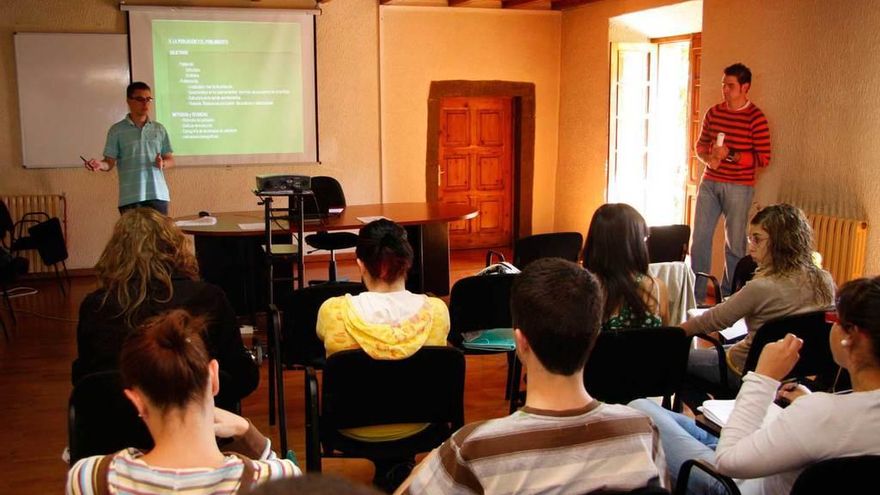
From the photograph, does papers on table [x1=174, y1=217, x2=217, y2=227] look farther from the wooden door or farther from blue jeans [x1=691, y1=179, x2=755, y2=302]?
the wooden door

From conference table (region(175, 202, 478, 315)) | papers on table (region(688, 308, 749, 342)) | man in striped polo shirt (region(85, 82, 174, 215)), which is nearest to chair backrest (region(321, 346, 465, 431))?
papers on table (region(688, 308, 749, 342))

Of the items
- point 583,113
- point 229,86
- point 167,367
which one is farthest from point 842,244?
point 229,86

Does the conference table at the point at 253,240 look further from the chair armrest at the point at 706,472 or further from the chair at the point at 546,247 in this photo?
the chair armrest at the point at 706,472

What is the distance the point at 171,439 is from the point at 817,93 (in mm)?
5501

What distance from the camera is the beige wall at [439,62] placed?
29.1 feet

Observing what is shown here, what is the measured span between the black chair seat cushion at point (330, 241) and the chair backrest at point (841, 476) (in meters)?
5.25

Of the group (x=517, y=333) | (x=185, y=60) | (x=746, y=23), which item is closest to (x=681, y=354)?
(x=517, y=333)

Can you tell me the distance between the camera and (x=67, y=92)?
25.6 ft

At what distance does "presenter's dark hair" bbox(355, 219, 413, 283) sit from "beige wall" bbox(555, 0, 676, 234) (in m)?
5.86

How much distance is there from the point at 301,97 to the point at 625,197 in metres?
3.43

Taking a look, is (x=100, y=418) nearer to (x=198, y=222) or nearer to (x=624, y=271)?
(x=624, y=271)

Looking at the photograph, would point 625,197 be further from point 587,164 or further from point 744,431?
point 744,431

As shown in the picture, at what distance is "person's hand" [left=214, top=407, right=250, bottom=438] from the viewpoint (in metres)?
1.97

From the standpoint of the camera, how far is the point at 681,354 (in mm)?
3020
